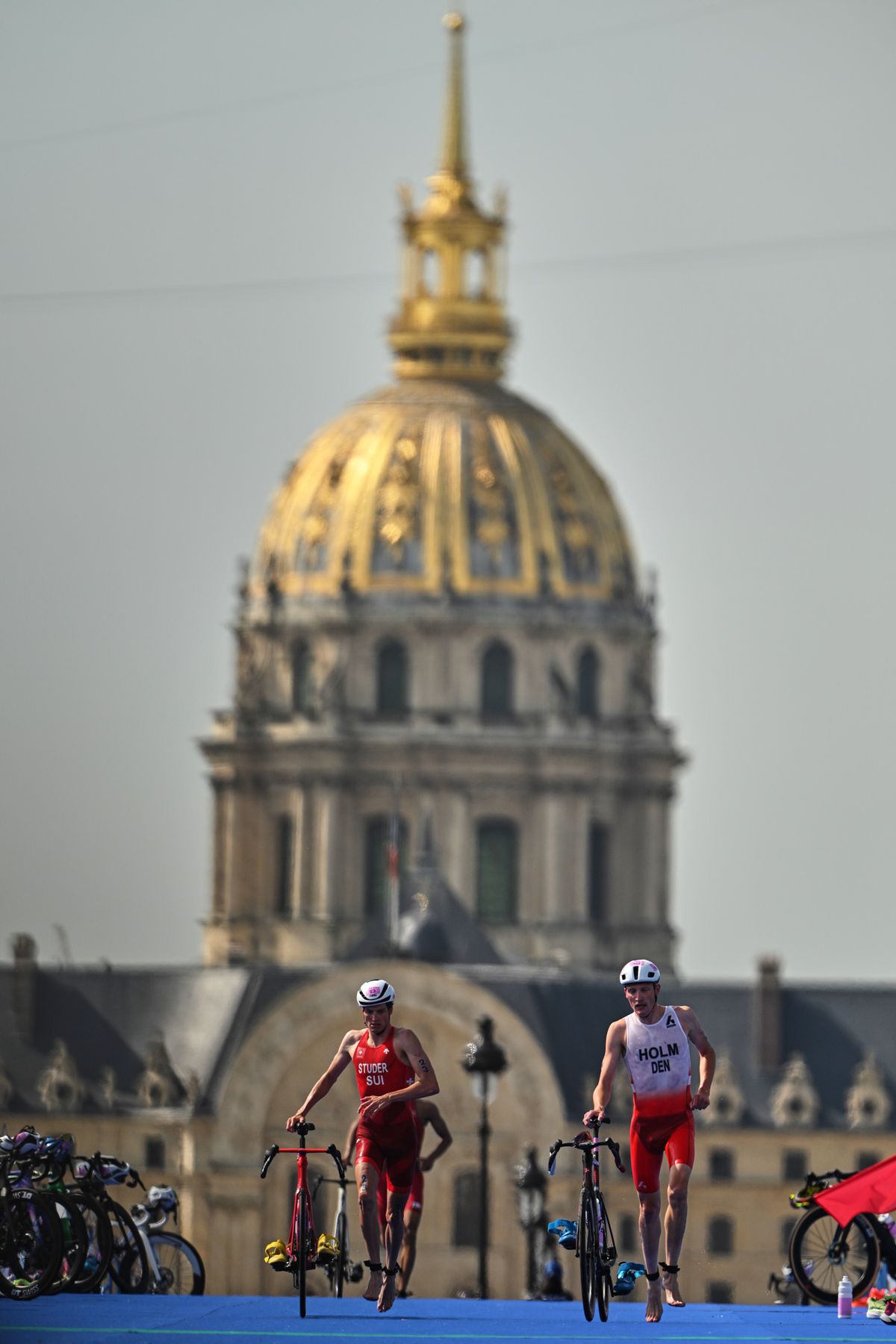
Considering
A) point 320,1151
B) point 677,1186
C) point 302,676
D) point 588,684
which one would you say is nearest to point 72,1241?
point 320,1151

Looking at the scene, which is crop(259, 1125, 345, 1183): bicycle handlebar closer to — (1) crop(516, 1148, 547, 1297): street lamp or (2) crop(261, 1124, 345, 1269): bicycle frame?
(2) crop(261, 1124, 345, 1269): bicycle frame

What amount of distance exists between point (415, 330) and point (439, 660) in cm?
1256

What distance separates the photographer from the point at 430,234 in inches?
6289

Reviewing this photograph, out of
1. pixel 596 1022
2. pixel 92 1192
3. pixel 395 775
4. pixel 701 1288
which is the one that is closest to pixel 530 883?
pixel 395 775

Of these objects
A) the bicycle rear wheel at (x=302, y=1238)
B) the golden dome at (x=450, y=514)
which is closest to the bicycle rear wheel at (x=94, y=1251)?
the bicycle rear wheel at (x=302, y=1238)

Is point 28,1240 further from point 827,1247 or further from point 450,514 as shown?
point 450,514

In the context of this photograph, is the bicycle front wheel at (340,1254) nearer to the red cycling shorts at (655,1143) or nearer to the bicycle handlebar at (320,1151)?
the bicycle handlebar at (320,1151)

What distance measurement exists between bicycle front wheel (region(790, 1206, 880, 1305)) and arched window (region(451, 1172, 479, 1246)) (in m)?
82.3

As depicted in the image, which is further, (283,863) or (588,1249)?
(283,863)

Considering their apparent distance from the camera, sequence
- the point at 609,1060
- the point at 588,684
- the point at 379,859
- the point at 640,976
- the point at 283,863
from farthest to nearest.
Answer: the point at 588,684, the point at 283,863, the point at 379,859, the point at 640,976, the point at 609,1060

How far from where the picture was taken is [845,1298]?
3681cm

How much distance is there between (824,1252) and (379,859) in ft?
Answer: 358

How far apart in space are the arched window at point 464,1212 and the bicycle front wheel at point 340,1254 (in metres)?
81.8

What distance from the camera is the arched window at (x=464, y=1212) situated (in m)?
122
